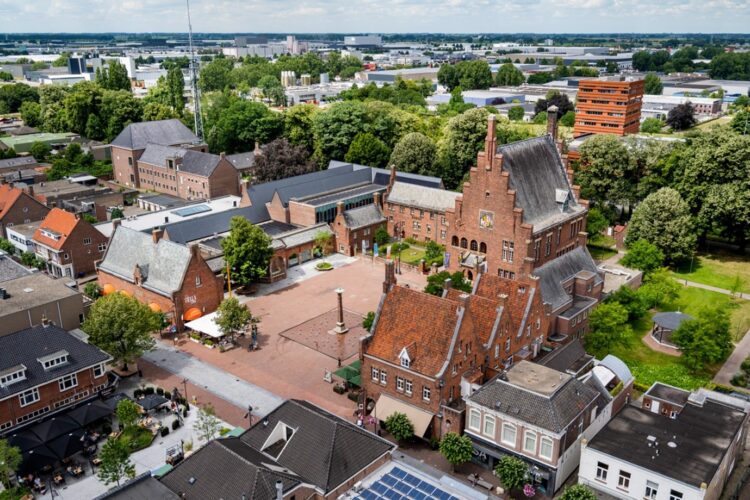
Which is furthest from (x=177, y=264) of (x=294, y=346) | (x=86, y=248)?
(x=86, y=248)

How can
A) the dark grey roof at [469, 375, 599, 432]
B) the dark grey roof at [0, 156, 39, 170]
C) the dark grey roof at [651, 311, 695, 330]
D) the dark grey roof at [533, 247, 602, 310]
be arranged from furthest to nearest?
the dark grey roof at [0, 156, 39, 170] → the dark grey roof at [651, 311, 695, 330] → the dark grey roof at [533, 247, 602, 310] → the dark grey roof at [469, 375, 599, 432]

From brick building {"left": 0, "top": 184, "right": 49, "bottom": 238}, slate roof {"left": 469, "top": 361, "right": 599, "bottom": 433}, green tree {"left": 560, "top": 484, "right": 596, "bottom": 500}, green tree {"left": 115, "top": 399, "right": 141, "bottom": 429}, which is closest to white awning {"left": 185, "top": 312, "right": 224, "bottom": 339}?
green tree {"left": 115, "top": 399, "right": 141, "bottom": 429}

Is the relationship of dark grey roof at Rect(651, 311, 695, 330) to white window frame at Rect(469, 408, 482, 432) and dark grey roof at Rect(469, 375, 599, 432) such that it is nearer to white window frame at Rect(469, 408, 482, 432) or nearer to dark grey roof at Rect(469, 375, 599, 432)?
dark grey roof at Rect(469, 375, 599, 432)

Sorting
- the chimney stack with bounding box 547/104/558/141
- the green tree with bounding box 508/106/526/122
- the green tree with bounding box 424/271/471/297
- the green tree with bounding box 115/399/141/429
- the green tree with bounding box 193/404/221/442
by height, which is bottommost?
the green tree with bounding box 193/404/221/442

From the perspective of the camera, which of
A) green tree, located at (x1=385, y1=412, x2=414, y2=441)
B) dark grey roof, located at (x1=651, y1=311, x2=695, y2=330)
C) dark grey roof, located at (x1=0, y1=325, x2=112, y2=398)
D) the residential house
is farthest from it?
dark grey roof, located at (x1=651, y1=311, x2=695, y2=330)

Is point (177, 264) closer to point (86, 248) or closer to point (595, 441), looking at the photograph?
point (86, 248)

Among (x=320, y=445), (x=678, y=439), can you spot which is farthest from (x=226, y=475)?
(x=678, y=439)

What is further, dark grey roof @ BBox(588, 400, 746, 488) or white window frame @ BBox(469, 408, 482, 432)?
white window frame @ BBox(469, 408, 482, 432)

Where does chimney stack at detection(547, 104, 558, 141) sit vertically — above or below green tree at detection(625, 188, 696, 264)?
above
